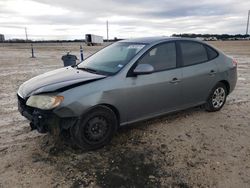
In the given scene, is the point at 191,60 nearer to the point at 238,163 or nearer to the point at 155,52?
the point at 155,52

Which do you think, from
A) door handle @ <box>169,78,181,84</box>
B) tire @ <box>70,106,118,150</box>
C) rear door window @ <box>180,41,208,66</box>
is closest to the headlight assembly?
tire @ <box>70,106,118,150</box>

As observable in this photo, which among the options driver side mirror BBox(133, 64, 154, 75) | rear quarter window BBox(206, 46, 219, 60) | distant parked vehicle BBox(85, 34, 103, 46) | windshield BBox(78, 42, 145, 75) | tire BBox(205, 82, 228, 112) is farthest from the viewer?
distant parked vehicle BBox(85, 34, 103, 46)

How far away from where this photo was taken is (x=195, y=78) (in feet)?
15.1

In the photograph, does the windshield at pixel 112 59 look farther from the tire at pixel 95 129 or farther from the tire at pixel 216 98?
the tire at pixel 216 98

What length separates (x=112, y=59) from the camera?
4301mm

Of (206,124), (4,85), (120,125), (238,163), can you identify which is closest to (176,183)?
(238,163)

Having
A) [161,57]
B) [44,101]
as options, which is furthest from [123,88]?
[44,101]

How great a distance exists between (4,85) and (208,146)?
277 inches

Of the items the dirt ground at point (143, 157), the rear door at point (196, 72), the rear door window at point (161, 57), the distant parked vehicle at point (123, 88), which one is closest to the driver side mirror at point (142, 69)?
the distant parked vehicle at point (123, 88)

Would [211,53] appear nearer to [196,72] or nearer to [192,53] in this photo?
[192,53]

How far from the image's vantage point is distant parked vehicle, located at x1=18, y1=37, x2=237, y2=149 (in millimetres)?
3316

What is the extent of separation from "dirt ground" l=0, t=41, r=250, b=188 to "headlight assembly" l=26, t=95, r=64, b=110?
2.37ft

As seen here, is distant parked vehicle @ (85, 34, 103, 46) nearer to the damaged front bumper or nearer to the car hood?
the car hood

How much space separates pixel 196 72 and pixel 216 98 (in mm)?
994
